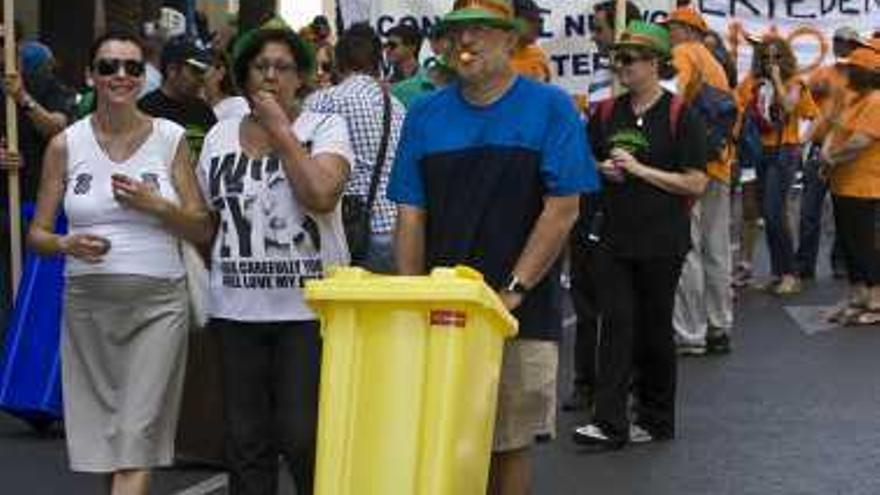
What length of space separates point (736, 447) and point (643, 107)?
1.52 m

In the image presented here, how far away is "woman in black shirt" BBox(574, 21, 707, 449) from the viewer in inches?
338

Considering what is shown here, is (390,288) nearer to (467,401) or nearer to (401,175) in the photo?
(467,401)

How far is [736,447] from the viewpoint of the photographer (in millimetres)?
8781

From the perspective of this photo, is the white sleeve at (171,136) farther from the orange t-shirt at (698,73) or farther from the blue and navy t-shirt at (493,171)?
the orange t-shirt at (698,73)

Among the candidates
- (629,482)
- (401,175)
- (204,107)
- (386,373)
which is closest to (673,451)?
(629,482)

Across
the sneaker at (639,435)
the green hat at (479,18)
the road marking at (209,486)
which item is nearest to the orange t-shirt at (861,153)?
the sneaker at (639,435)

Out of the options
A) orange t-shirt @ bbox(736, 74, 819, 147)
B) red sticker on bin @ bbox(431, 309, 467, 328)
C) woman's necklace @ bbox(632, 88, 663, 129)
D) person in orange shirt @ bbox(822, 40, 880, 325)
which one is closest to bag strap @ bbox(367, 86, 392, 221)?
woman's necklace @ bbox(632, 88, 663, 129)

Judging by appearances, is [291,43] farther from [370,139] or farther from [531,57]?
[531,57]

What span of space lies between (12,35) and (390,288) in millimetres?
5277

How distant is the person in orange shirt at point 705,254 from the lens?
11297 mm

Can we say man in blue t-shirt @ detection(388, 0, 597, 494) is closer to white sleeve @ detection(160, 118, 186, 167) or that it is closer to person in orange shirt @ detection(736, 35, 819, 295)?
white sleeve @ detection(160, 118, 186, 167)

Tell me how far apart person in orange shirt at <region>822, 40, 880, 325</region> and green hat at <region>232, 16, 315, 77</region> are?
721 centimetres

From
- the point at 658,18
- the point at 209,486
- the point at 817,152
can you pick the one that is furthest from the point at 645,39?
the point at 817,152

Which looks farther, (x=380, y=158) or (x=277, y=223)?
(x=380, y=158)
